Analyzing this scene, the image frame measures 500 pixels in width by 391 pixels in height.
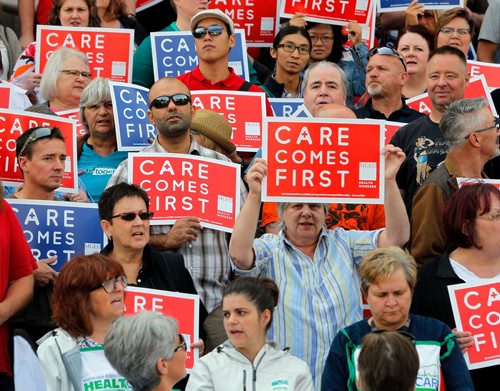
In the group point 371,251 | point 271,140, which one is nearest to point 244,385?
point 371,251

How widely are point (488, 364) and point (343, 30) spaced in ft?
20.5

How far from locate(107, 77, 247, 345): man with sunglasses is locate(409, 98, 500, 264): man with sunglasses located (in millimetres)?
1239

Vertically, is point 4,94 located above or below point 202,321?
above

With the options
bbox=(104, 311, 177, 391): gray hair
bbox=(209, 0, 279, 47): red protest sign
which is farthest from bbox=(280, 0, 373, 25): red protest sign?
bbox=(104, 311, 177, 391): gray hair

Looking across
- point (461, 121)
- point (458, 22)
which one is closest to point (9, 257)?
point (461, 121)

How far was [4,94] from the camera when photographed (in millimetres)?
12406

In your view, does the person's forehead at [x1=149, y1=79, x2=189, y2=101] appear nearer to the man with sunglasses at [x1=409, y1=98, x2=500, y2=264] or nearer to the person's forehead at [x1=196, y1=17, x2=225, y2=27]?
the man with sunglasses at [x1=409, y1=98, x2=500, y2=264]

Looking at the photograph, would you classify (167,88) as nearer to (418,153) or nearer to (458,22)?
(418,153)

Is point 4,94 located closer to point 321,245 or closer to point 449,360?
point 321,245

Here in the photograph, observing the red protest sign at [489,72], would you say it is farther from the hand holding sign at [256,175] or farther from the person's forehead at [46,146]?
the hand holding sign at [256,175]

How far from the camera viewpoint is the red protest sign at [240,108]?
12.3 metres

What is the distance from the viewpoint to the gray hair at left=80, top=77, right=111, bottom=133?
12.0m

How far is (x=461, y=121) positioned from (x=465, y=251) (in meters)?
1.28

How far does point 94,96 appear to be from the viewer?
39.5ft
